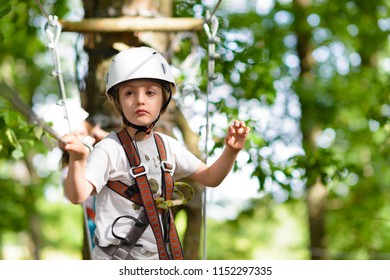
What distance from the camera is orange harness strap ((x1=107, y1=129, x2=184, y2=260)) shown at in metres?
2.42

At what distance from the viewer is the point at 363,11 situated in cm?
880

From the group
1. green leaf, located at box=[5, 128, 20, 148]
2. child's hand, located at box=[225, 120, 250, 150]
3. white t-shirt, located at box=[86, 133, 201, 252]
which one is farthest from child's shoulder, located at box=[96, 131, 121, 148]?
green leaf, located at box=[5, 128, 20, 148]

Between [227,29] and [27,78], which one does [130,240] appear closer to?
[227,29]

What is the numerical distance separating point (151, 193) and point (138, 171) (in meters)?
0.10

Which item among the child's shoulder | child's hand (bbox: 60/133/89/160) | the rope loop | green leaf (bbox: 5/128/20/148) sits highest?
the rope loop

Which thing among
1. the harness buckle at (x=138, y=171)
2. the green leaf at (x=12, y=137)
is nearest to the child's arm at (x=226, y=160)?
the harness buckle at (x=138, y=171)

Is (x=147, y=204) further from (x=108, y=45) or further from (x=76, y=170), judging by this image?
(x=108, y=45)

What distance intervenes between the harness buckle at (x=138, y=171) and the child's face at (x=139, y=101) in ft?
0.57

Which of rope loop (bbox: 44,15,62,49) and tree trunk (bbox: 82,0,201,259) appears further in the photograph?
tree trunk (bbox: 82,0,201,259)

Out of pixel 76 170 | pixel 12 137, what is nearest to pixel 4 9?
pixel 12 137

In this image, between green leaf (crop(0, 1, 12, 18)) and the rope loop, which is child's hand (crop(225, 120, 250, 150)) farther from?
green leaf (crop(0, 1, 12, 18))

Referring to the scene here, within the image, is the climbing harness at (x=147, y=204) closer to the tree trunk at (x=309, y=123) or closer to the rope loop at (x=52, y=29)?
the rope loop at (x=52, y=29)

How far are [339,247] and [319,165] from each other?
733cm
